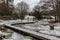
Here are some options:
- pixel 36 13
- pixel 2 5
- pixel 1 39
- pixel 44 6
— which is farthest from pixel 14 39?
pixel 44 6

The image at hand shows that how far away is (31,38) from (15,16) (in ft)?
34.9

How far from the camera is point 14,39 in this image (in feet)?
17.1

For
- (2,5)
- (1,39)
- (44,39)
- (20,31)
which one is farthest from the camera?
(2,5)

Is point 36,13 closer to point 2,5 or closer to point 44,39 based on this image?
point 2,5

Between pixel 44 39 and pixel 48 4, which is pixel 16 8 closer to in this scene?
pixel 48 4

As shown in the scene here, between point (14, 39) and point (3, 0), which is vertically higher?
point (3, 0)

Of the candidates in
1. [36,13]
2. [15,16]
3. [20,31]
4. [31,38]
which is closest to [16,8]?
[15,16]

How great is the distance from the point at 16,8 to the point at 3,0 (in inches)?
92.7

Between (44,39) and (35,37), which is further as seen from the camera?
(35,37)

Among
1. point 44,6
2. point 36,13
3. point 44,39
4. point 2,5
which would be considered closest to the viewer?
point 44,39

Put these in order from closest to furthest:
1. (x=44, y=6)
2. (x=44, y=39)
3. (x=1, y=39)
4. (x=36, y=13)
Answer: (x=44, y=39) < (x=1, y=39) < (x=36, y=13) < (x=44, y=6)

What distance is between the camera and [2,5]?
16.0 metres

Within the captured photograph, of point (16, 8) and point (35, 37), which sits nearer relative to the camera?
point (35, 37)

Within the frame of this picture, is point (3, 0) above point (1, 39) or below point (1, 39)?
above
